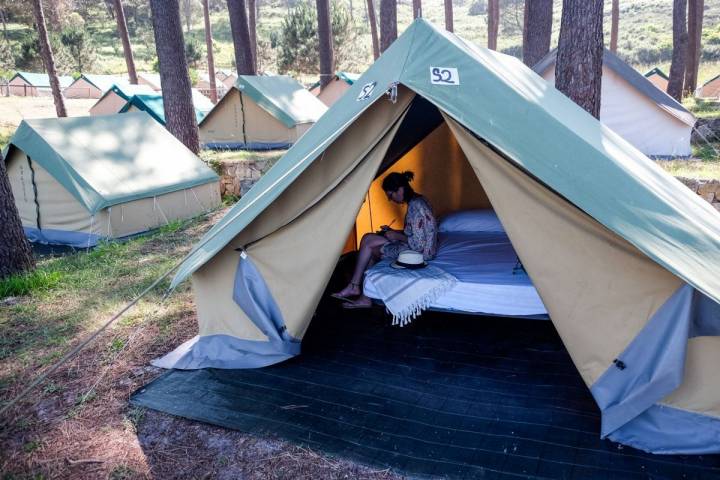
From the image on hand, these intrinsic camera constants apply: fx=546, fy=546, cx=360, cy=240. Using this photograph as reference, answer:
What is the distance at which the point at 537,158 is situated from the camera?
2.61 meters

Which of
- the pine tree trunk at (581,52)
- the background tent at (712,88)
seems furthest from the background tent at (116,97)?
the background tent at (712,88)

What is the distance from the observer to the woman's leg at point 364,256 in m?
4.07

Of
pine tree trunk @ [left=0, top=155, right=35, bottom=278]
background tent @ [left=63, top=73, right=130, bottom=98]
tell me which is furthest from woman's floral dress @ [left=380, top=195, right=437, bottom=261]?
background tent @ [left=63, top=73, right=130, bottom=98]

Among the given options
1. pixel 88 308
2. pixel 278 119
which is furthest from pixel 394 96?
pixel 278 119

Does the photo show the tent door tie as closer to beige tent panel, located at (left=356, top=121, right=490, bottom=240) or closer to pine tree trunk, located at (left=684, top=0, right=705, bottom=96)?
beige tent panel, located at (left=356, top=121, right=490, bottom=240)

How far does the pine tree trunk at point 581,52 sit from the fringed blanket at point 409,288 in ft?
9.53

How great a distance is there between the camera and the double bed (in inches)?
132

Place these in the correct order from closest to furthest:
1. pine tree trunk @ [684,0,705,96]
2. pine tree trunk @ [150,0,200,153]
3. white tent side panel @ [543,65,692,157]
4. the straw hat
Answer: the straw hat, pine tree trunk @ [150,0,200,153], white tent side panel @ [543,65,692,157], pine tree trunk @ [684,0,705,96]

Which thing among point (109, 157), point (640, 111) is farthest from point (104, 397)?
point (640, 111)

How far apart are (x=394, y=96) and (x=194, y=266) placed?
5.07ft

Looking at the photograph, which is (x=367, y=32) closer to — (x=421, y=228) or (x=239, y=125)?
(x=239, y=125)

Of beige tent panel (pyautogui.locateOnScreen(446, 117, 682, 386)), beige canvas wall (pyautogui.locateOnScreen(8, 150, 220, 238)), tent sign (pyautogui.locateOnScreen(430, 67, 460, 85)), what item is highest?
tent sign (pyautogui.locateOnScreen(430, 67, 460, 85))

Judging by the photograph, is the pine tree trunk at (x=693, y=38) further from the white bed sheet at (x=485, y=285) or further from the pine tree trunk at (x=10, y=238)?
the pine tree trunk at (x=10, y=238)

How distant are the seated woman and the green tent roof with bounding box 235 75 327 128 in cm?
674
